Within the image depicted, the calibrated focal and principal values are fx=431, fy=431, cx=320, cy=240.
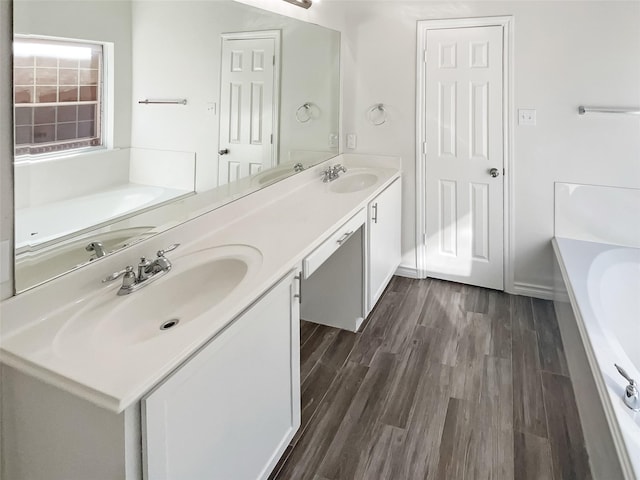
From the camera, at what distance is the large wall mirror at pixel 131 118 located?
1.19 meters

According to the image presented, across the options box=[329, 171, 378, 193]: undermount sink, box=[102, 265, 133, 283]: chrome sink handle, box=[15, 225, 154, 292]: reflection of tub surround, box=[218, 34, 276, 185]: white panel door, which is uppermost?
box=[218, 34, 276, 185]: white panel door

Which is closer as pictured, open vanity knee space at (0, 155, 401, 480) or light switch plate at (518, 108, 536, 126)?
open vanity knee space at (0, 155, 401, 480)

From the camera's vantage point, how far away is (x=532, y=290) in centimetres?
329

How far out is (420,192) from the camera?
11.5 feet

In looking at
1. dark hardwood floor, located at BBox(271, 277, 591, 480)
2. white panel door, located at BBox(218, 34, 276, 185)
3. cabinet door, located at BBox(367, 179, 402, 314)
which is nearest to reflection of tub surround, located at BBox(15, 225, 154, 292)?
white panel door, located at BBox(218, 34, 276, 185)

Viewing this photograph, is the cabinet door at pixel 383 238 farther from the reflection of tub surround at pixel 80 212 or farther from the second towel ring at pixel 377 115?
the reflection of tub surround at pixel 80 212

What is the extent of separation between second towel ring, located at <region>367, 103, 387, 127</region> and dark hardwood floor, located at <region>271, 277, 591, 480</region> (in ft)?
4.91

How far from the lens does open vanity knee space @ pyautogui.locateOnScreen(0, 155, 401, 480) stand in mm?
977

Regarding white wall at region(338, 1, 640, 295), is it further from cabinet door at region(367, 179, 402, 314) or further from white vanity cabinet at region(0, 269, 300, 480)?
white vanity cabinet at region(0, 269, 300, 480)

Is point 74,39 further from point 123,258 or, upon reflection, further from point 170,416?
point 170,416

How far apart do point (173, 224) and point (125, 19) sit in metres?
0.74

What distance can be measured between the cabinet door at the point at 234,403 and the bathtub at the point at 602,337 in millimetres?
1085

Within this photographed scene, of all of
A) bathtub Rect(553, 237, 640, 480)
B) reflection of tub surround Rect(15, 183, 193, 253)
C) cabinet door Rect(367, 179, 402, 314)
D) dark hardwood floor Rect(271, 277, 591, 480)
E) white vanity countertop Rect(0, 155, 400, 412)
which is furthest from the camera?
cabinet door Rect(367, 179, 402, 314)

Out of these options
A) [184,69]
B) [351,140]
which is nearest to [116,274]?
[184,69]
